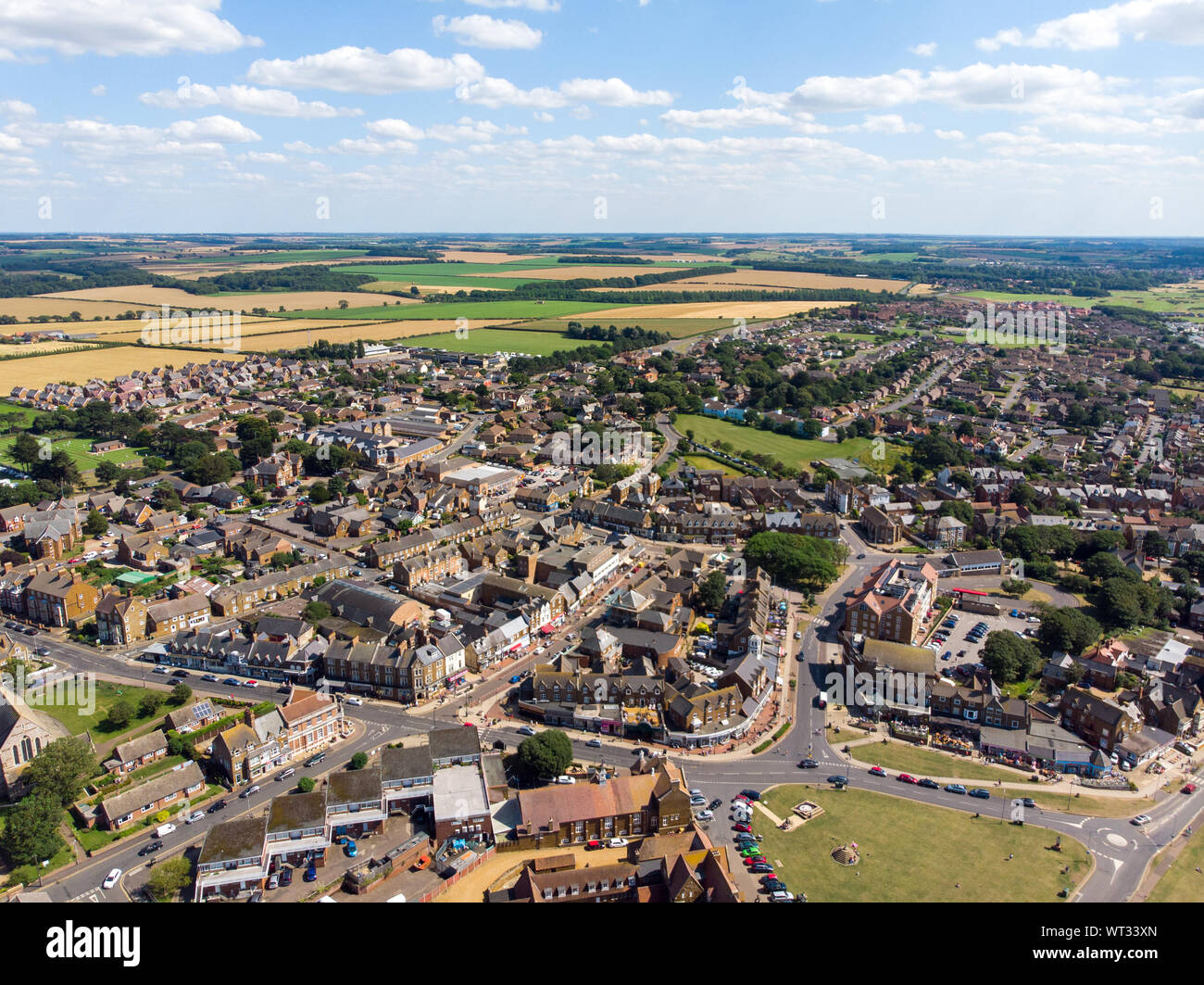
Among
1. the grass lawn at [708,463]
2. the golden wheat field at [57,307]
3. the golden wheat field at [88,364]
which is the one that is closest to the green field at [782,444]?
the grass lawn at [708,463]

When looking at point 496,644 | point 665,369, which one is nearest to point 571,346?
point 665,369

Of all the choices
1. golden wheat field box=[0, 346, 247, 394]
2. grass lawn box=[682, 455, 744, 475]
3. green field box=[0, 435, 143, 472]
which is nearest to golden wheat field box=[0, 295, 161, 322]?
golden wheat field box=[0, 346, 247, 394]

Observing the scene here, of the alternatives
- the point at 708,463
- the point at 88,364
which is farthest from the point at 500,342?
→ the point at 708,463

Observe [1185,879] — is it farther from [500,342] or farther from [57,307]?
[57,307]

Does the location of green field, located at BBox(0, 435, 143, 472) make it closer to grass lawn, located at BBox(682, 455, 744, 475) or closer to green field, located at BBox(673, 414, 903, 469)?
grass lawn, located at BBox(682, 455, 744, 475)

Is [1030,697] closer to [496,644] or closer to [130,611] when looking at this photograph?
[496,644]
